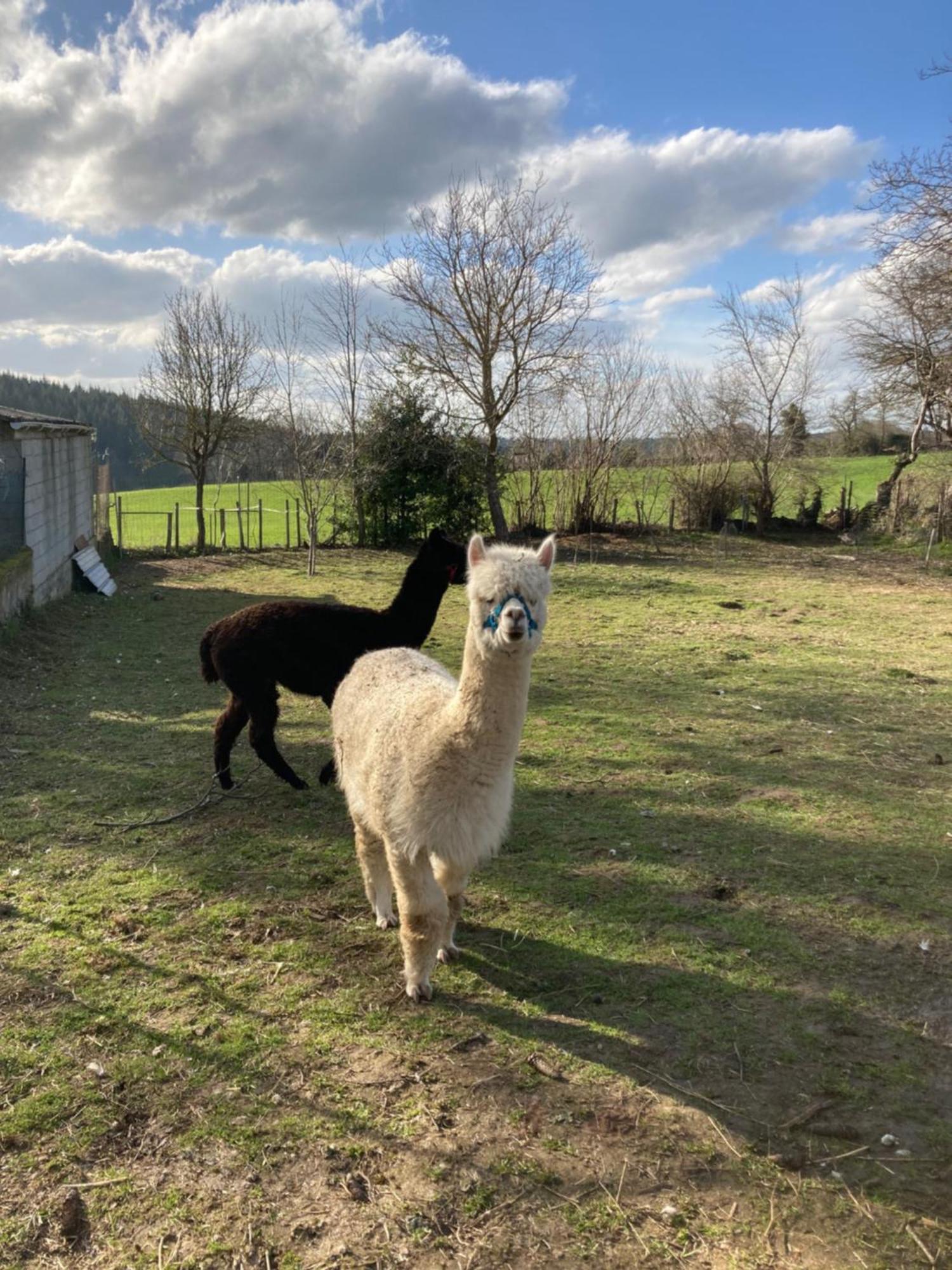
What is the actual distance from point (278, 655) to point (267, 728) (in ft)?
1.68

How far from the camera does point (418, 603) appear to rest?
19.0ft

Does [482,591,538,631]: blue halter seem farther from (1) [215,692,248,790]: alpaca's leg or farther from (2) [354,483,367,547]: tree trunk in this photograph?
(2) [354,483,367,547]: tree trunk

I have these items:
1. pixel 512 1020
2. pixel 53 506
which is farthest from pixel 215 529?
pixel 512 1020

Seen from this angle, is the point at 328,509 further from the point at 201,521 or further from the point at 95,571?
the point at 95,571

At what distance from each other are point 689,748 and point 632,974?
3149mm

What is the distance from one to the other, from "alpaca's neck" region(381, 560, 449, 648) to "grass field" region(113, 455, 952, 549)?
1589 centimetres

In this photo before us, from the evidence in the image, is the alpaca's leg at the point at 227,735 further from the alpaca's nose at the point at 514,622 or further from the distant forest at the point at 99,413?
the distant forest at the point at 99,413

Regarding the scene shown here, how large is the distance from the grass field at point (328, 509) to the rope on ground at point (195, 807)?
52.8 ft

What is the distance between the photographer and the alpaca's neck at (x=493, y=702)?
291 centimetres

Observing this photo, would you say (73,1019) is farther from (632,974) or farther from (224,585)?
(224,585)

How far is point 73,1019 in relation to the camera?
10.1ft

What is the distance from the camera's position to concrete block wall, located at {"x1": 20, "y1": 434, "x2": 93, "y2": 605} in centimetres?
1167

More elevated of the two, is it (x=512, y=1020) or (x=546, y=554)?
(x=546, y=554)

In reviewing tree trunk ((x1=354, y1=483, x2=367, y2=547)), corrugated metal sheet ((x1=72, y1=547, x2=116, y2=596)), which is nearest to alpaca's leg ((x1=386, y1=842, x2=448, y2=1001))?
corrugated metal sheet ((x1=72, y1=547, x2=116, y2=596))
